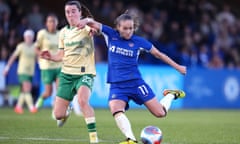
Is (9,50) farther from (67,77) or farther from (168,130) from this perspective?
(67,77)

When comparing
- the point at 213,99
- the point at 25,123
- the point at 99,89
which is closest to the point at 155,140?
the point at 25,123

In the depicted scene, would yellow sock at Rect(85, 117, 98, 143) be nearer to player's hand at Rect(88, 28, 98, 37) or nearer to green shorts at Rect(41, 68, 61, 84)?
player's hand at Rect(88, 28, 98, 37)

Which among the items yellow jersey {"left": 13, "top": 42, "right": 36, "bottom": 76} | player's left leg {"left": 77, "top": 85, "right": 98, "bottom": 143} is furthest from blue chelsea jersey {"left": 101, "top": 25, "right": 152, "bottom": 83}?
yellow jersey {"left": 13, "top": 42, "right": 36, "bottom": 76}

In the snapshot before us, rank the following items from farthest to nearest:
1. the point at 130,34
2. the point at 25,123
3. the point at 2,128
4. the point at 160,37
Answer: the point at 160,37
the point at 25,123
the point at 2,128
the point at 130,34

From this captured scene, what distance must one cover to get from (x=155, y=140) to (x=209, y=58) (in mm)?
18661

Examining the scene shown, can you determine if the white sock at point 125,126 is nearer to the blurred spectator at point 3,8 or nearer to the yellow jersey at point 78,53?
the yellow jersey at point 78,53

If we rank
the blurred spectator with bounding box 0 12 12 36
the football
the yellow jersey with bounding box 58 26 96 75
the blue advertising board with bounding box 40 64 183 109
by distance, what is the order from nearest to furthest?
the football → the yellow jersey with bounding box 58 26 96 75 → the blue advertising board with bounding box 40 64 183 109 → the blurred spectator with bounding box 0 12 12 36

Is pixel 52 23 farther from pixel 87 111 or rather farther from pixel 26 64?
pixel 87 111

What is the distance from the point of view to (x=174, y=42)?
95.2 feet

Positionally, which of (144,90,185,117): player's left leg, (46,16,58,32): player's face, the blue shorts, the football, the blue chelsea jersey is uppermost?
(46,16,58,32): player's face

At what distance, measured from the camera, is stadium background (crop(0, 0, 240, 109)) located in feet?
84.3

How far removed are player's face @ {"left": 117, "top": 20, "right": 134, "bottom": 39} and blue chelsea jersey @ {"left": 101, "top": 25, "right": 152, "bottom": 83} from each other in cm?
10

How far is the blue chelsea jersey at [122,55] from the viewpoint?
1190cm

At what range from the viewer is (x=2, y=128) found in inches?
580
